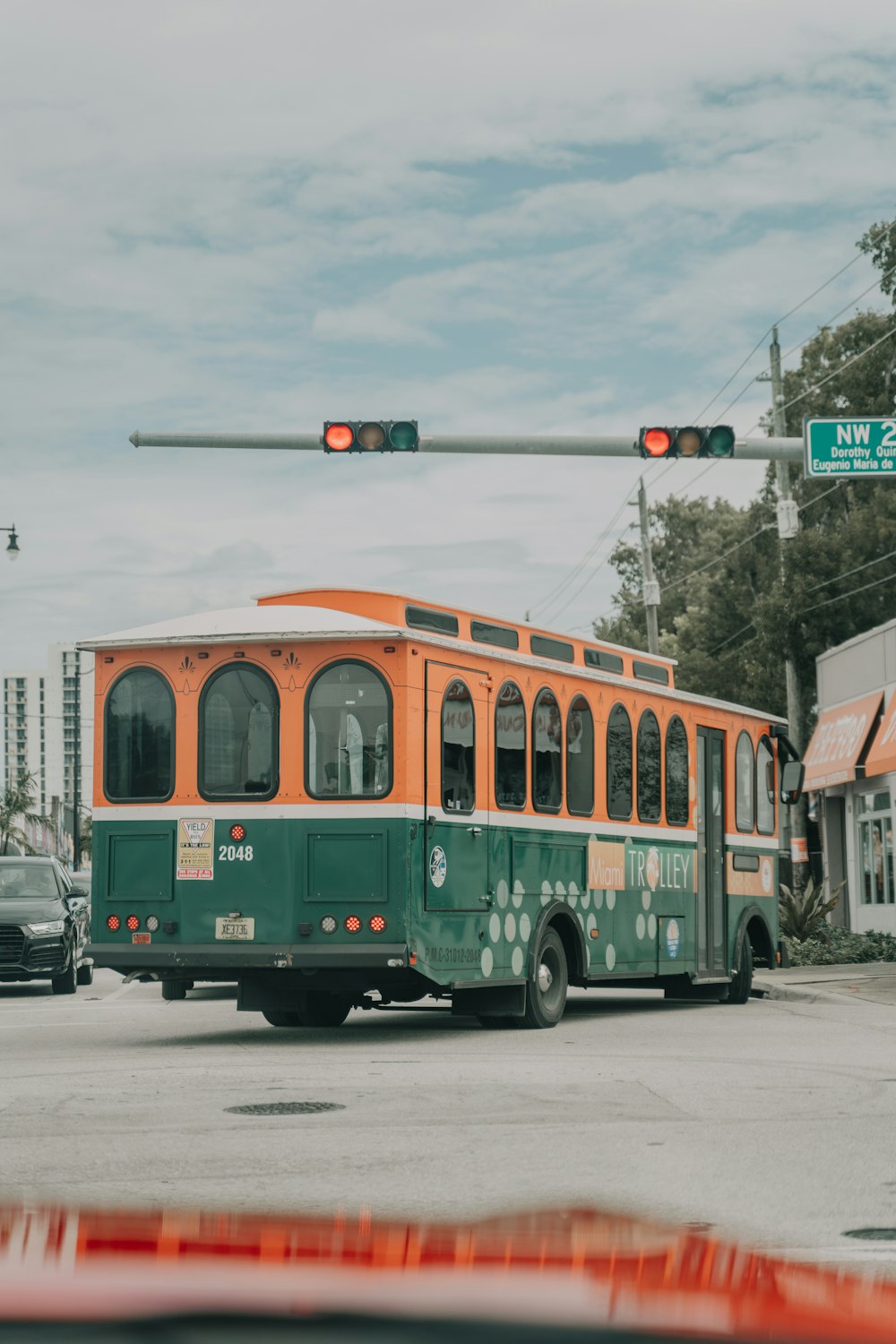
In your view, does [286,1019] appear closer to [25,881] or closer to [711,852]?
[711,852]

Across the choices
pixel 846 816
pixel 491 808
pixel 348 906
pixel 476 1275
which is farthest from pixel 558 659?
pixel 846 816

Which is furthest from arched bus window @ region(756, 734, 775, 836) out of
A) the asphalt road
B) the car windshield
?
the car windshield

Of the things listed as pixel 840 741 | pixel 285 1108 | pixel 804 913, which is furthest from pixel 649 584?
pixel 285 1108

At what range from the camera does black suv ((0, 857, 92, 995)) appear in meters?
22.7

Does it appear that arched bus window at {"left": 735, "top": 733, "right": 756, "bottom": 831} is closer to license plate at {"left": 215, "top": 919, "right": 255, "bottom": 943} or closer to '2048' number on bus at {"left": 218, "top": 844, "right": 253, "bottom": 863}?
'2048' number on bus at {"left": 218, "top": 844, "right": 253, "bottom": 863}

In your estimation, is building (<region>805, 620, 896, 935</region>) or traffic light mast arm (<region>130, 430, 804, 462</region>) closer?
traffic light mast arm (<region>130, 430, 804, 462</region>)

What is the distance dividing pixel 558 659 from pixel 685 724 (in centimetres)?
290

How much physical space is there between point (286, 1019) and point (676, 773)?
4.78 metres

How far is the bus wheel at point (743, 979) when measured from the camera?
20.2m

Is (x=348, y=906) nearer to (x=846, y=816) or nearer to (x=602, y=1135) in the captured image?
(x=602, y=1135)

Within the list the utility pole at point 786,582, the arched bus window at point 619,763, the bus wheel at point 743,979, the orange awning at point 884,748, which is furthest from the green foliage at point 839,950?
the arched bus window at point 619,763

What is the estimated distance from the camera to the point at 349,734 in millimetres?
14391

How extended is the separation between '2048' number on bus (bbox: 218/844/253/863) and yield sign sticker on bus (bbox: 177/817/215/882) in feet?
0.27

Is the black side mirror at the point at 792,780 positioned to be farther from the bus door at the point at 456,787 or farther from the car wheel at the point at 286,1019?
the car wheel at the point at 286,1019
